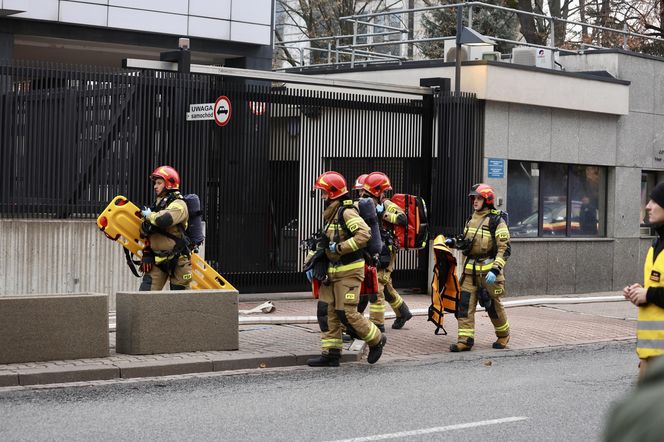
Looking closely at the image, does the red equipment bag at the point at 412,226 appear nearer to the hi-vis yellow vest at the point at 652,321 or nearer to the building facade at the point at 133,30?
the hi-vis yellow vest at the point at 652,321

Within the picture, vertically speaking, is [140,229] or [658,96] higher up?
[658,96]

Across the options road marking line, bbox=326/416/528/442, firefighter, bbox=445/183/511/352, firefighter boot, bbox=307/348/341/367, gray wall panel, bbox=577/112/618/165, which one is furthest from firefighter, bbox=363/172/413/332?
gray wall panel, bbox=577/112/618/165

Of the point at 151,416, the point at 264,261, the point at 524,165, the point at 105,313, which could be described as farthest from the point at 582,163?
the point at 151,416

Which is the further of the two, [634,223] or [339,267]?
[634,223]

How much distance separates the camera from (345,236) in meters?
10.3

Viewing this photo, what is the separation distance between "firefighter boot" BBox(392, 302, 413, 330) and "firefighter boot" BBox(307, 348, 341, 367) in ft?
9.60

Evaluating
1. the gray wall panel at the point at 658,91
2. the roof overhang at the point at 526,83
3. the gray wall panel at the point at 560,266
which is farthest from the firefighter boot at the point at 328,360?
the gray wall panel at the point at 658,91

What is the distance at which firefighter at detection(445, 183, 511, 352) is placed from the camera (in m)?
11.6

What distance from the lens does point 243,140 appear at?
15711 mm

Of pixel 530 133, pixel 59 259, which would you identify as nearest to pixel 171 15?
pixel 530 133

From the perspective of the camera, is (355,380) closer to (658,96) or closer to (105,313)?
(105,313)

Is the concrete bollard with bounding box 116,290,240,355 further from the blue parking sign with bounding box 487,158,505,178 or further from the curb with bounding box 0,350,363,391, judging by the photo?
the blue parking sign with bounding box 487,158,505,178

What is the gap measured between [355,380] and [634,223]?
13.3 meters

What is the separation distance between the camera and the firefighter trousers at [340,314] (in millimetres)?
10273
